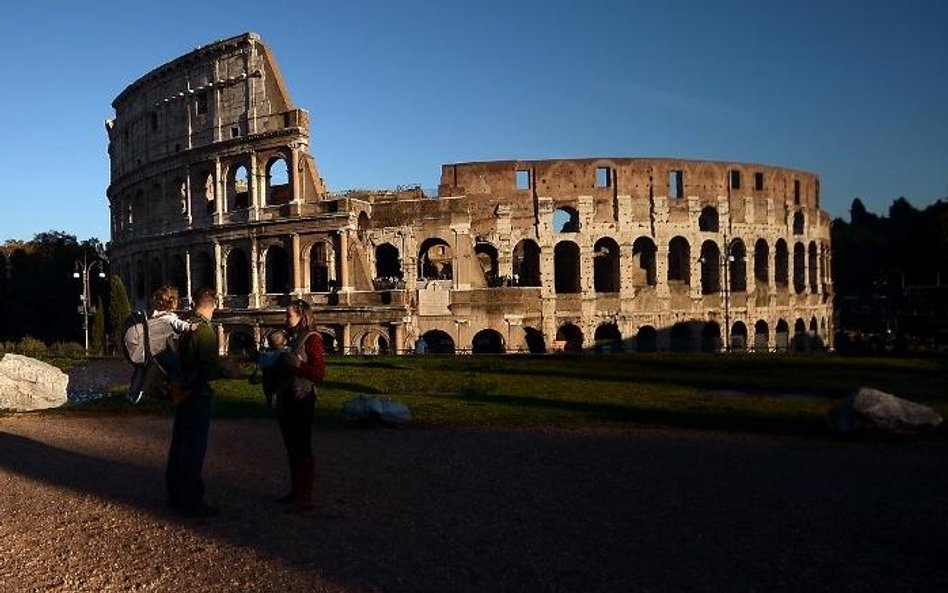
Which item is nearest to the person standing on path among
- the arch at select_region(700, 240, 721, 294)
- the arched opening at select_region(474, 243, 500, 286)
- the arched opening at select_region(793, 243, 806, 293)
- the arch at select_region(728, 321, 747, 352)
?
the arched opening at select_region(474, 243, 500, 286)

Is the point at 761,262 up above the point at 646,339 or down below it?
above

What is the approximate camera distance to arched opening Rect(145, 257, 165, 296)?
119ft

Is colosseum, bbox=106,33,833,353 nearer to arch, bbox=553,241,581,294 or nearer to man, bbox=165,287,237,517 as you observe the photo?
arch, bbox=553,241,581,294

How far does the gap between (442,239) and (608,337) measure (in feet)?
27.7

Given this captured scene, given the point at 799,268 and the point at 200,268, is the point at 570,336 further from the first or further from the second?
the point at 200,268

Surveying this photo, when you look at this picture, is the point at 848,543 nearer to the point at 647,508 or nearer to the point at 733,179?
the point at 647,508

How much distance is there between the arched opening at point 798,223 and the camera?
38688 mm

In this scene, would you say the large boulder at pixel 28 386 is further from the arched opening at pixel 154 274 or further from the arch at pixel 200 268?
the arched opening at pixel 154 274

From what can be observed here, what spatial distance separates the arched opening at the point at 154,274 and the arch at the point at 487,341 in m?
15.5

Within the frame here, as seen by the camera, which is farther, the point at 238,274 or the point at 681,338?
the point at 238,274

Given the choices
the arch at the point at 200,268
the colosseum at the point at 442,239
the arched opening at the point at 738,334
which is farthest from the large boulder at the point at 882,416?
the arch at the point at 200,268

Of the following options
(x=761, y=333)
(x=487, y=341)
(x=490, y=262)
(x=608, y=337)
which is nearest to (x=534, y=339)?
(x=487, y=341)

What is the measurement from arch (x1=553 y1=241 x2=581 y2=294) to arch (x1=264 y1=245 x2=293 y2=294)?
11.7m

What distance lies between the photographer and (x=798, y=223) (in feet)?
128
